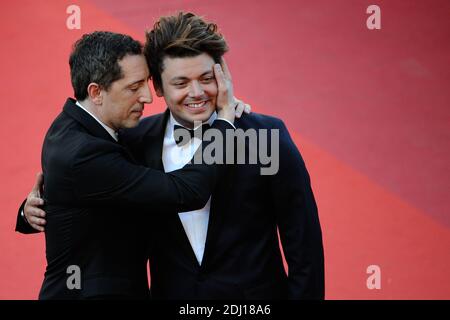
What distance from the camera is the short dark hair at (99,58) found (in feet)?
6.31

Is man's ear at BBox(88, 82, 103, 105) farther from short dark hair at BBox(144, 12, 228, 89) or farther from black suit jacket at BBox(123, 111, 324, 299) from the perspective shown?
black suit jacket at BBox(123, 111, 324, 299)

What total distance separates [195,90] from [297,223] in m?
0.48

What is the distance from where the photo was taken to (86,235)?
1.90 m

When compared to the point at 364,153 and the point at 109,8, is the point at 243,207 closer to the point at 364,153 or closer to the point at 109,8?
the point at 364,153

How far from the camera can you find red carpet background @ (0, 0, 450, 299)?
3.61m

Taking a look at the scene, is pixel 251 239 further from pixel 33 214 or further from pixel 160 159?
pixel 33 214

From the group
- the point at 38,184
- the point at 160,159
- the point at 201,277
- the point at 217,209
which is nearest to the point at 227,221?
the point at 217,209

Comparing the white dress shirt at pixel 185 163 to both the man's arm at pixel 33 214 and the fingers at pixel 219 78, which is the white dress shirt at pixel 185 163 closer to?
the fingers at pixel 219 78

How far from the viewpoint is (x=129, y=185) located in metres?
1.86

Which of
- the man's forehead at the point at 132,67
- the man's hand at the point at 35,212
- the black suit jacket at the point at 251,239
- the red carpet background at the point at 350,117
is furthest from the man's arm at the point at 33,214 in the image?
the red carpet background at the point at 350,117

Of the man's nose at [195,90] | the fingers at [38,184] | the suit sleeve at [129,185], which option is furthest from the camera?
the fingers at [38,184]

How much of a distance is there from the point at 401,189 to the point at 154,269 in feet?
6.43

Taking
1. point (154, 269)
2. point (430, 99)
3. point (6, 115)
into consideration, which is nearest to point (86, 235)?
point (154, 269)

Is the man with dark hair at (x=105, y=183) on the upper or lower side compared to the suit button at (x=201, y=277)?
upper
